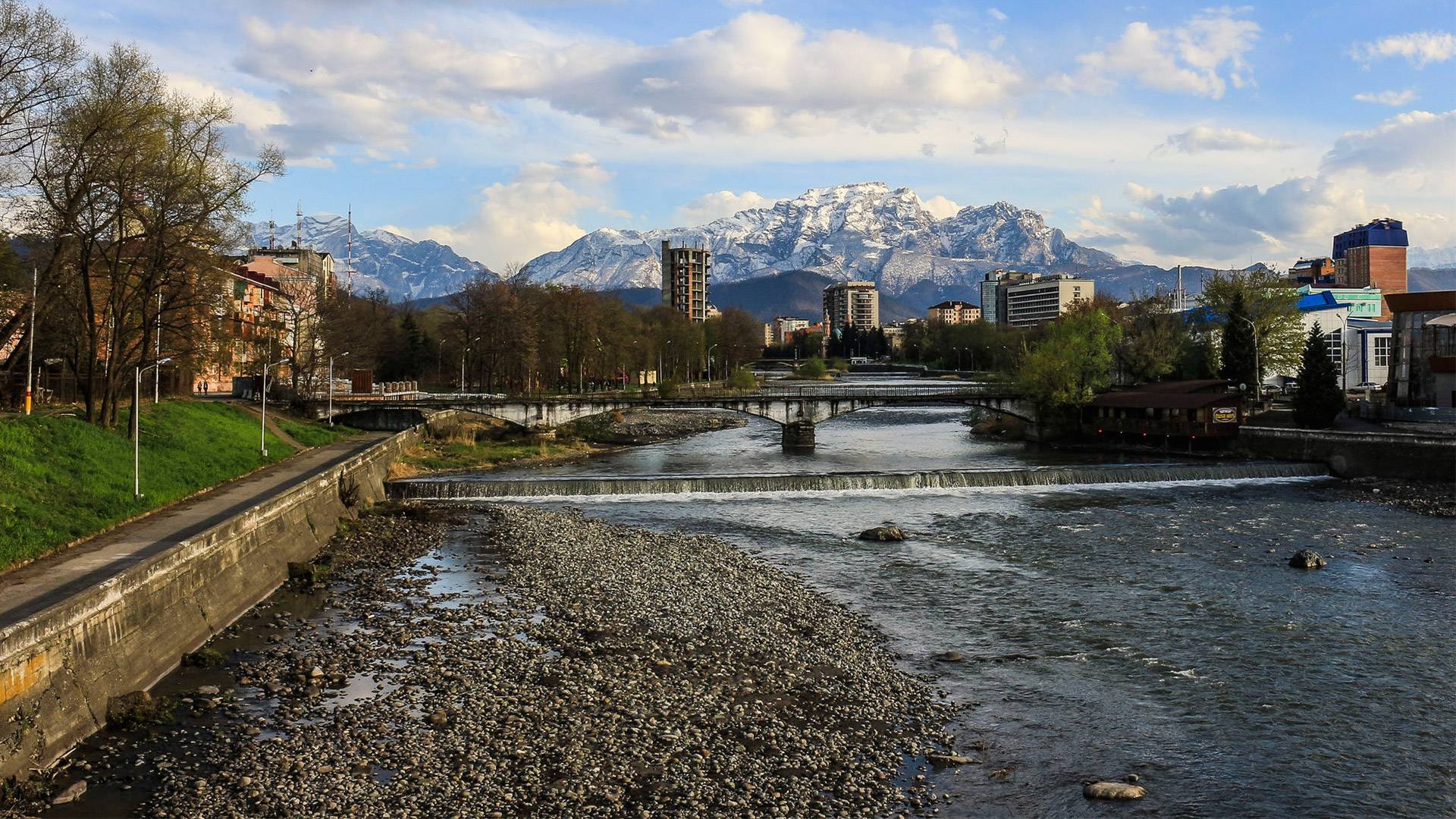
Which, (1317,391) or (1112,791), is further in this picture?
(1317,391)

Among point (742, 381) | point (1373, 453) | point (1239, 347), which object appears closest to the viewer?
point (1373, 453)

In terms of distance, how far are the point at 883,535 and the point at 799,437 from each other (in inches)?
1900

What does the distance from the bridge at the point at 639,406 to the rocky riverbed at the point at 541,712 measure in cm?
5445

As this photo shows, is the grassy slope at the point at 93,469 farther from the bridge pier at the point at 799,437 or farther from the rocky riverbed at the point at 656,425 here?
the rocky riverbed at the point at 656,425

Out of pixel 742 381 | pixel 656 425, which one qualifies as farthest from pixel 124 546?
pixel 742 381

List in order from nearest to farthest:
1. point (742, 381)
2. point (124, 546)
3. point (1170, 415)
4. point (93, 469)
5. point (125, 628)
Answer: point (125, 628) < point (124, 546) < point (93, 469) < point (1170, 415) < point (742, 381)

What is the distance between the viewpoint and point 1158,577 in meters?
36.0

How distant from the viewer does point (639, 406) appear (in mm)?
91750

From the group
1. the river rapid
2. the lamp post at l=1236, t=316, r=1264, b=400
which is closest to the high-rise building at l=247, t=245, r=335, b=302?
the river rapid

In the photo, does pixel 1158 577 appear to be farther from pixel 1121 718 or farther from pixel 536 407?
pixel 536 407

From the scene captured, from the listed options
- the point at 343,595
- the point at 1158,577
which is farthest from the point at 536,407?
the point at 1158,577

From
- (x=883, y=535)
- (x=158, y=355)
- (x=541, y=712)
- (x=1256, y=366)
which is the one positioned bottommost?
(x=541, y=712)

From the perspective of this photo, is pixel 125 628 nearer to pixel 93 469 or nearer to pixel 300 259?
pixel 93 469

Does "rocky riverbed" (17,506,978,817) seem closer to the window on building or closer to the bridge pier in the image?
the bridge pier
